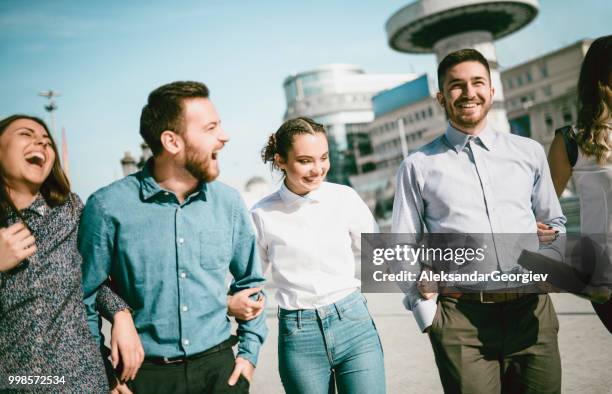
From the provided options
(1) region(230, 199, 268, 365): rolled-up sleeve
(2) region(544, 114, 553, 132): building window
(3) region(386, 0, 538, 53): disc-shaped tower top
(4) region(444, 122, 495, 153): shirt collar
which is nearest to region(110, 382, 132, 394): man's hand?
(1) region(230, 199, 268, 365): rolled-up sleeve

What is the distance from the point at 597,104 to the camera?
8.70ft

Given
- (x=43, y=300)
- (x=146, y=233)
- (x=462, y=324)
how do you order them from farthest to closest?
(x=462, y=324), (x=146, y=233), (x=43, y=300)

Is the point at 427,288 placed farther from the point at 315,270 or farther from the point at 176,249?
the point at 176,249

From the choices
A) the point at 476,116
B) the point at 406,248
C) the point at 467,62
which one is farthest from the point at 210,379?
the point at 467,62

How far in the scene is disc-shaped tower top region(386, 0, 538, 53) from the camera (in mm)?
54250

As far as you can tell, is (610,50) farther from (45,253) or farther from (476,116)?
(45,253)

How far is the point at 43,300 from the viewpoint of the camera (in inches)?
80.4

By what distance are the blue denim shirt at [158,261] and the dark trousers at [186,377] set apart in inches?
2.3

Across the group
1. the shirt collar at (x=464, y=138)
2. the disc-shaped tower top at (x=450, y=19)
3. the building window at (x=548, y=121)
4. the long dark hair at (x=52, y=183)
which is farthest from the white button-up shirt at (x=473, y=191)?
the building window at (x=548, y=121)

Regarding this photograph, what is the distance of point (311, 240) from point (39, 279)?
1.41m

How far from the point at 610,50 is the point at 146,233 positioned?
2.53 metres

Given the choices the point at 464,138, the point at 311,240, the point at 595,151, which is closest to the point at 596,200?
the point at 595,151

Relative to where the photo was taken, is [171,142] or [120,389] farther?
[171,142]

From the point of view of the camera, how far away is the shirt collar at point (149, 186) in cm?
227
